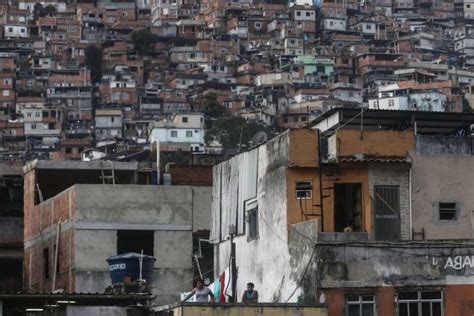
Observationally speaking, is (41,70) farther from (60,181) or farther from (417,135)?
(417,135)

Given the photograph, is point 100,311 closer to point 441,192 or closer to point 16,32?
point 441,192

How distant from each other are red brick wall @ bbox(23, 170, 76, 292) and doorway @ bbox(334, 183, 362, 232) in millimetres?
9631

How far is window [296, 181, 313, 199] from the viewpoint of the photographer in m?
27.9

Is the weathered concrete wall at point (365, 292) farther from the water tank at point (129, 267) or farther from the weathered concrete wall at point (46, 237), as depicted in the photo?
the weathered concrete wall at point (46, 237)

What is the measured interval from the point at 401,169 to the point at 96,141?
419 feet

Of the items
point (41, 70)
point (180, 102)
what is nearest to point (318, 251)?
point (180, 102)

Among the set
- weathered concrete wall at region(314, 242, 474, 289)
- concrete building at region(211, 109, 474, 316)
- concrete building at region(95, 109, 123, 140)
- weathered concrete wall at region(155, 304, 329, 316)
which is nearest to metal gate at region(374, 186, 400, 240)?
concrete building at region(211, 109, 474, 316)

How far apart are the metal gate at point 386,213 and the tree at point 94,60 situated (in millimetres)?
155458

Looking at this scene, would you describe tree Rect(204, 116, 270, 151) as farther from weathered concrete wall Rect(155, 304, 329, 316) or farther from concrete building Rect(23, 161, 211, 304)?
weathered concrete wall Rect(155, 304, 329, 316)

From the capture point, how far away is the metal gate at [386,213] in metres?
28.0

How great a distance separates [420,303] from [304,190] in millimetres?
3385

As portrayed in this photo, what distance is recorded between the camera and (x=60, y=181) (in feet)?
137

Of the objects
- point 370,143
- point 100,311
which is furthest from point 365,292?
point 100,311

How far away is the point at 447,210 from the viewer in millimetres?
28500
